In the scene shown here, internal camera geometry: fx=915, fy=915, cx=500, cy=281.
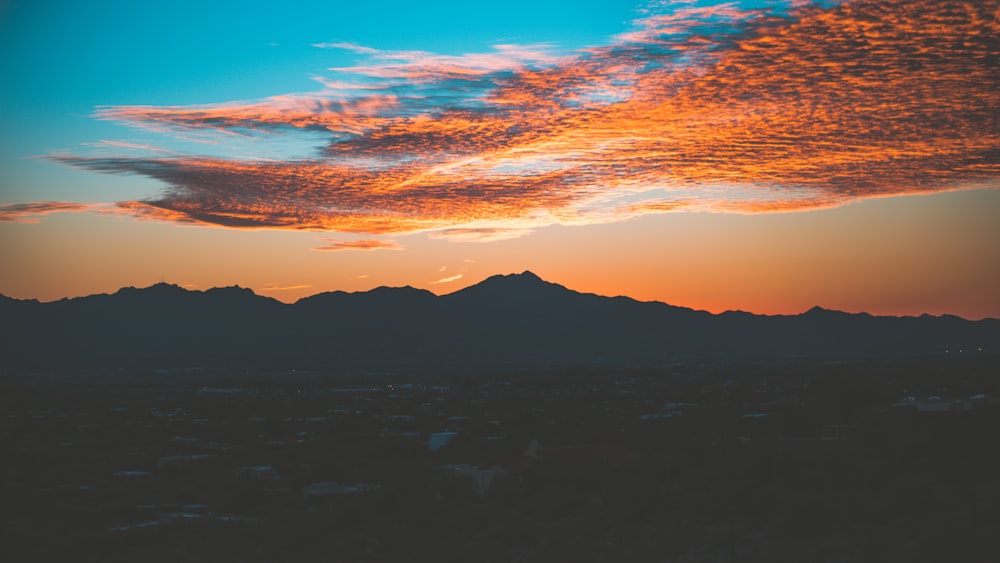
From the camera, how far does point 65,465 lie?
46.2 meters

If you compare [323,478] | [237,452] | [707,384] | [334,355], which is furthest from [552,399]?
[334,355]

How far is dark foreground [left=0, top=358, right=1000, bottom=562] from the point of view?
22109 millimetres

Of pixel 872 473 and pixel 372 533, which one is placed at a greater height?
pixel 872 473

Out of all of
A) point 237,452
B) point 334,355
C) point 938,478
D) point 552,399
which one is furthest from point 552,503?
point 334,355

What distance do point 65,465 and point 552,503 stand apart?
29.9 meters

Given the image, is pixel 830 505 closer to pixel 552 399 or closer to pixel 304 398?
pixel 552 399

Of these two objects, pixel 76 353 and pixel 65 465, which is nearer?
pixel 65 465

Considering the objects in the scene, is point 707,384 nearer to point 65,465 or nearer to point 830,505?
point 65,465

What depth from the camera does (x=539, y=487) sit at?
99.0 ft

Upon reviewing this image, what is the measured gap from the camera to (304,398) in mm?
95000

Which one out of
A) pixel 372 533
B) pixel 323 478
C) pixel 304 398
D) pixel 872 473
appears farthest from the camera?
pixel 304 398

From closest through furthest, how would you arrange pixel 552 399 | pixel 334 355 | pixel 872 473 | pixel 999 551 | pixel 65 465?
pixel 999 551 → pixel 872 473 → pixel 65 465 → pixel 552 399 → pixel 334 355

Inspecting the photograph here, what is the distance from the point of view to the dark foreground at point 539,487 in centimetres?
2211

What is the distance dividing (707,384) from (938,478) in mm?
73313
